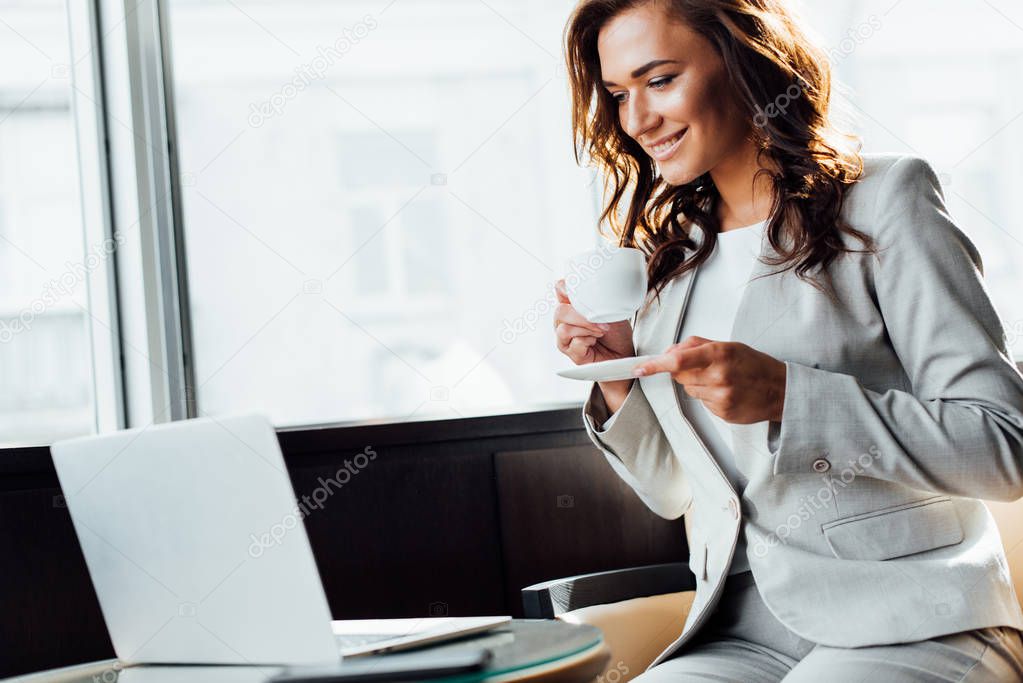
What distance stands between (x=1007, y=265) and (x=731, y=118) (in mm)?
1339

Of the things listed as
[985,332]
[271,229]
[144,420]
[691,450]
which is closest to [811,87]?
[985,332]

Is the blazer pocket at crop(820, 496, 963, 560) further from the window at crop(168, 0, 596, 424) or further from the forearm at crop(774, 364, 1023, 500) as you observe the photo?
the window at crop(168, 0, 596, 424)

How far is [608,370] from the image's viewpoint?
3.98 ft

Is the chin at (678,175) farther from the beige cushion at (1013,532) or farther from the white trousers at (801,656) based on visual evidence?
the beige cushion at (1013,532)

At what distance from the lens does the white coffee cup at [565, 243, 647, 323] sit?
54.2 inches

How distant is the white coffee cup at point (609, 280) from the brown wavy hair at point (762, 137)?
0.18 meters

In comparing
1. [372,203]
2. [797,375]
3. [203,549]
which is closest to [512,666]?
[203,549]

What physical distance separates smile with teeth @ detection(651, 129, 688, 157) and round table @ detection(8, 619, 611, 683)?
0.72 meters

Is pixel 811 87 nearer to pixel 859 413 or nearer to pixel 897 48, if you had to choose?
pixel 859 413

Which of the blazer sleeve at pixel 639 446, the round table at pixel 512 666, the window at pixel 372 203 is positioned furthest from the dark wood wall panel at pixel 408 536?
the round table at pixel 512 666

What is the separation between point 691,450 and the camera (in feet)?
4.82

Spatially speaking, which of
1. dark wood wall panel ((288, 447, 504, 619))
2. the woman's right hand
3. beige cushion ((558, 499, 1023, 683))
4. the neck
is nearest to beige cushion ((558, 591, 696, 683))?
beige cushion ((558, 499, 1023, 683))

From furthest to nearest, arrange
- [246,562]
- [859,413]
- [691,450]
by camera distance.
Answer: [691,450] < [859,413] < [246,562]

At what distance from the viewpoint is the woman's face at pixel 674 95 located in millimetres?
1454
